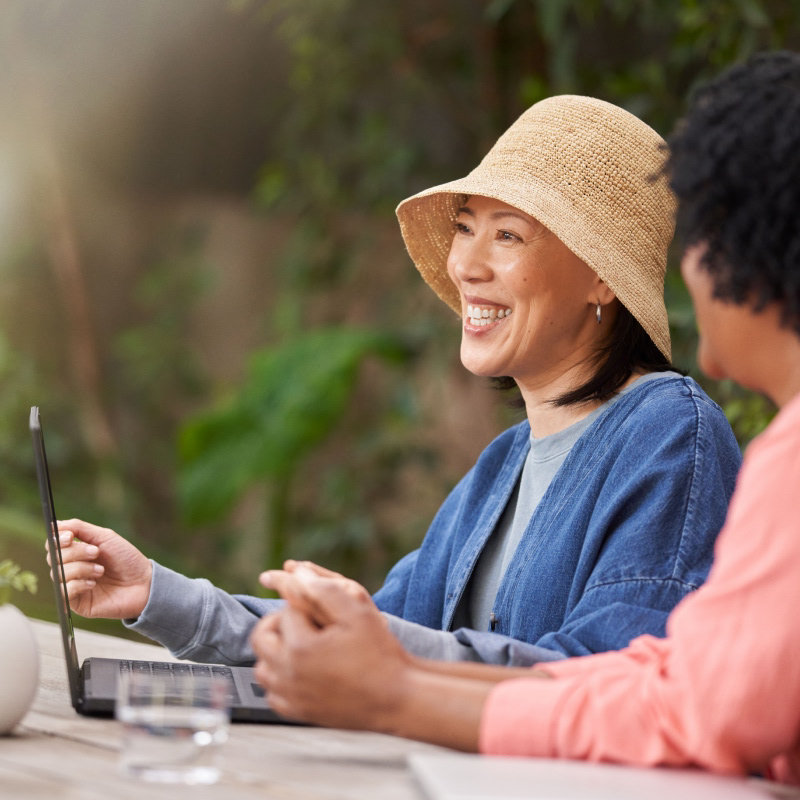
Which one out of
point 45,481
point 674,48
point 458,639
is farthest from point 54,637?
point 674,48

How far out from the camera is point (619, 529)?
137 cm

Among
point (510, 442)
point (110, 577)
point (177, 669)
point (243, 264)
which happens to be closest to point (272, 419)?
point (243, 264)

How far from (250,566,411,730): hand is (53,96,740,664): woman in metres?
0.33

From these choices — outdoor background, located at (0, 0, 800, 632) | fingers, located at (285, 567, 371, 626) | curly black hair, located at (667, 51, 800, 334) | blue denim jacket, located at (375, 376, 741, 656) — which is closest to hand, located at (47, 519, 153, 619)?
blue denim jacket, located at (375, 376, 741, 656)

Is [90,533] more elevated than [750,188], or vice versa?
[750,188]

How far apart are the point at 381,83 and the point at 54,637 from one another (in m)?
3.32

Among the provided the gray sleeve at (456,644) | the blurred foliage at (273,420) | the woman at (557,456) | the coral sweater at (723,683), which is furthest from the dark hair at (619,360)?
the blurred foliage at (273,420)

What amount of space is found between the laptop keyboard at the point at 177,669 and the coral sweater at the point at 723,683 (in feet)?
1.47

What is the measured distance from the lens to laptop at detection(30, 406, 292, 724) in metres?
1.19

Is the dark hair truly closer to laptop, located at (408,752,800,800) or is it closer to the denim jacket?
the denim jacket

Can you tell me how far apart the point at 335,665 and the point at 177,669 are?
50cm

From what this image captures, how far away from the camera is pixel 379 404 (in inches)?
201

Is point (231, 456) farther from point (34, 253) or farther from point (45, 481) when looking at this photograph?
point (45, 481)

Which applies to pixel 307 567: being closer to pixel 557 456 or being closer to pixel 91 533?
pixel 91 533
